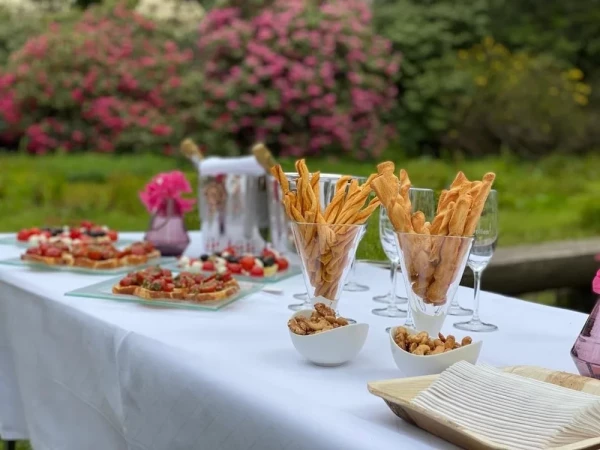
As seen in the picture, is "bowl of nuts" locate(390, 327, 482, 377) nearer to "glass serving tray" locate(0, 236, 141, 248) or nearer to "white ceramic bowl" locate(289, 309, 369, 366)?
"white ceramic bowl" locate(289, 309, 369, 366)

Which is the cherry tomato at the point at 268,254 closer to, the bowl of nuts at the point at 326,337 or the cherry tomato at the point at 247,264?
the cherry tomato at the point at 247,264

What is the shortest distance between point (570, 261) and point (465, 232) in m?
3.23

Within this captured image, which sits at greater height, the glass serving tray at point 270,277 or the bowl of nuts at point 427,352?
the bowl of nuts at point 427,352

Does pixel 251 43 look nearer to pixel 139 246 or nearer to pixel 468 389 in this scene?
pixel 139 246

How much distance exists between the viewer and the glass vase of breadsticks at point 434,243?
1335mm

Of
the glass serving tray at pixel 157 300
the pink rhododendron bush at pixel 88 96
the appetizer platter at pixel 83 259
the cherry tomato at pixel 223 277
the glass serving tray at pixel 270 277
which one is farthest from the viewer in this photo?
the pink rhododendron bush at pixel 88 96

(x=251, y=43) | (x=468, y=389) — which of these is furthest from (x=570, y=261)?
(x=251, y=43)

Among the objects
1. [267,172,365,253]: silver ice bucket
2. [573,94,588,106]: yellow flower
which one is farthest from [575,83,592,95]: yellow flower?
[267,172,365,253]: silver ice bucket

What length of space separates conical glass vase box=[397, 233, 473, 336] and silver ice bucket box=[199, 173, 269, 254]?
1.22 metres

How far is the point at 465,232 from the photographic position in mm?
1390

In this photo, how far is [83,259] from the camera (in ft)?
7.41

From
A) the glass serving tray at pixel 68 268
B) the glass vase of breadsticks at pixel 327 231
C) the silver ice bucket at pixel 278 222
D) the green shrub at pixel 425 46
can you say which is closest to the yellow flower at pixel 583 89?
the green shrub at pixel 425 46

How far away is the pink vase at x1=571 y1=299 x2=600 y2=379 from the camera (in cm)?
129

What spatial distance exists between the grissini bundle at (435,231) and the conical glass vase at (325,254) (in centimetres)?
11
